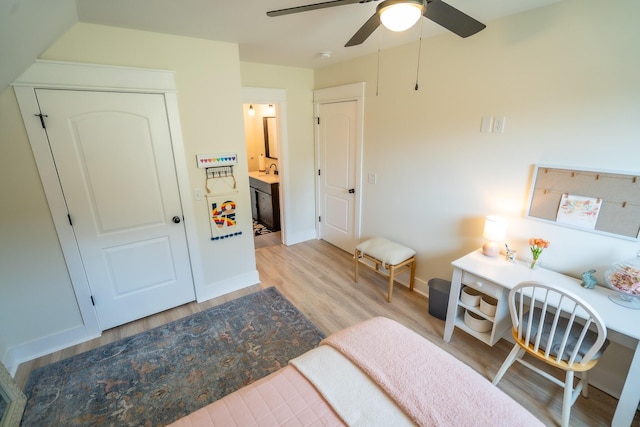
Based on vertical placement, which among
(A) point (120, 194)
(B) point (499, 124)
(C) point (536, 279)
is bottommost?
(C) point (536, 279)

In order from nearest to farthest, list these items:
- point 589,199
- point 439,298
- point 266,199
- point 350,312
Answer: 1. point 589,199
2. point 439,298
3. point 350,312
4. point 266,199

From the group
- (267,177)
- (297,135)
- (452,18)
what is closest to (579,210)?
(452,18)

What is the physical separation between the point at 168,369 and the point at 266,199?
311cm

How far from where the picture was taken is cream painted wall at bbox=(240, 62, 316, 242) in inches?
138

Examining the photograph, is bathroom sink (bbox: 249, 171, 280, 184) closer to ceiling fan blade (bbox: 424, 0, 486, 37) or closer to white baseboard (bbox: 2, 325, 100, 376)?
white baseboard (bbox: 2, 325, 100, 376)

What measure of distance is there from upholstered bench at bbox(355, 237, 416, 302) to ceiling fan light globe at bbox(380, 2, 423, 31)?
6.86 feet

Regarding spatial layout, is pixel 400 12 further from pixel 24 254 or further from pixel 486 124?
pixel 24 254

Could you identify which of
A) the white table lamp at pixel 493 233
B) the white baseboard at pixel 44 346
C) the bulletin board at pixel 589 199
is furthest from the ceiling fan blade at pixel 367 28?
the white baseboard at pixel 44 346

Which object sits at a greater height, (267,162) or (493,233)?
(267,162)

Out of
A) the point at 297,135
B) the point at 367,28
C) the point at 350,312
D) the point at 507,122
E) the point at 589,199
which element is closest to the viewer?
the point at 367,28

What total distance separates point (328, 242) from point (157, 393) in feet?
9.35

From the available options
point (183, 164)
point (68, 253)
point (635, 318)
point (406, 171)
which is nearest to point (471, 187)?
point (406, 171)

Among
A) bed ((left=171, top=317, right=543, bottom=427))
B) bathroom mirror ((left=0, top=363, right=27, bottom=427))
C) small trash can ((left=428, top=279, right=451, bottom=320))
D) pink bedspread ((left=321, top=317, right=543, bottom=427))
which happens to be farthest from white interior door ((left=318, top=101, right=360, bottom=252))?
bathroom mirror ((left=0, top=363, right=27, bottom=427))

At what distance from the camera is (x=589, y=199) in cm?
182
